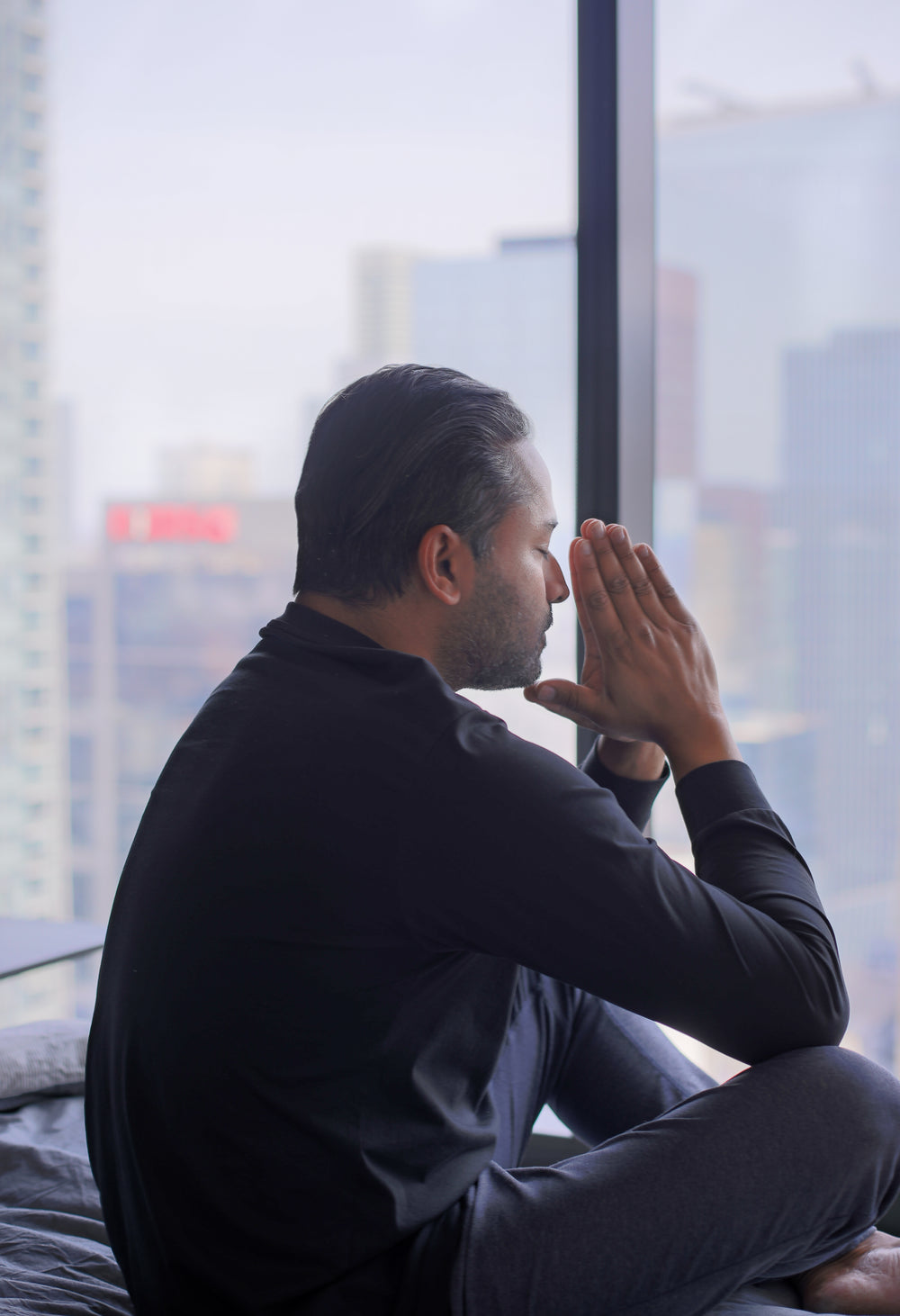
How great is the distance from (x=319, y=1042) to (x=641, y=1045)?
50 centimetres

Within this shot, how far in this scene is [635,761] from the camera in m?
1.12

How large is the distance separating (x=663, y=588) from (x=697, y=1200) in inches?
20.1

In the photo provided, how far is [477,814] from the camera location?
69cm

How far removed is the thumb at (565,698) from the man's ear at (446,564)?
6.4 inches

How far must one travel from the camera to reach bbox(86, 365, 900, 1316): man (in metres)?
0.70

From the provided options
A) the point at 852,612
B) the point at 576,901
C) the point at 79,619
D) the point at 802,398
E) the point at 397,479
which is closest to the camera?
the point at 576,901

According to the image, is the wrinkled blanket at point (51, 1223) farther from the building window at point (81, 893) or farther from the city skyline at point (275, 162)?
the building window at point (81, 893)

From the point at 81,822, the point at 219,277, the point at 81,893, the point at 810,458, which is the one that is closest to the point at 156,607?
the point at 81,822

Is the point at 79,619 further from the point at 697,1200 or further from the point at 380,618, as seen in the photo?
the point at 697,1200

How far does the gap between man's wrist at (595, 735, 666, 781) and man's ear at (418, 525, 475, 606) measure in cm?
34

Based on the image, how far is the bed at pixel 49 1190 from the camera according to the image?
911mm

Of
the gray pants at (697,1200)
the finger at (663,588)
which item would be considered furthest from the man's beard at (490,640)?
the gray pants at (697,1200)

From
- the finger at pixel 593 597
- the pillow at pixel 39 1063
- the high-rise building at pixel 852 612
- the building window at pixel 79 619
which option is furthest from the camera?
the building window at pixel 79 619

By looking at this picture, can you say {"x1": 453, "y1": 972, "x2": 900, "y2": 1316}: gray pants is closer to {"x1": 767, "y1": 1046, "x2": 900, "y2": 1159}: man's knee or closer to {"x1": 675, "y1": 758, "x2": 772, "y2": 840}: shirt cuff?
{"x1": 767, "y1": 1046, "x2": 900, "y2": 1159}: man's knee
